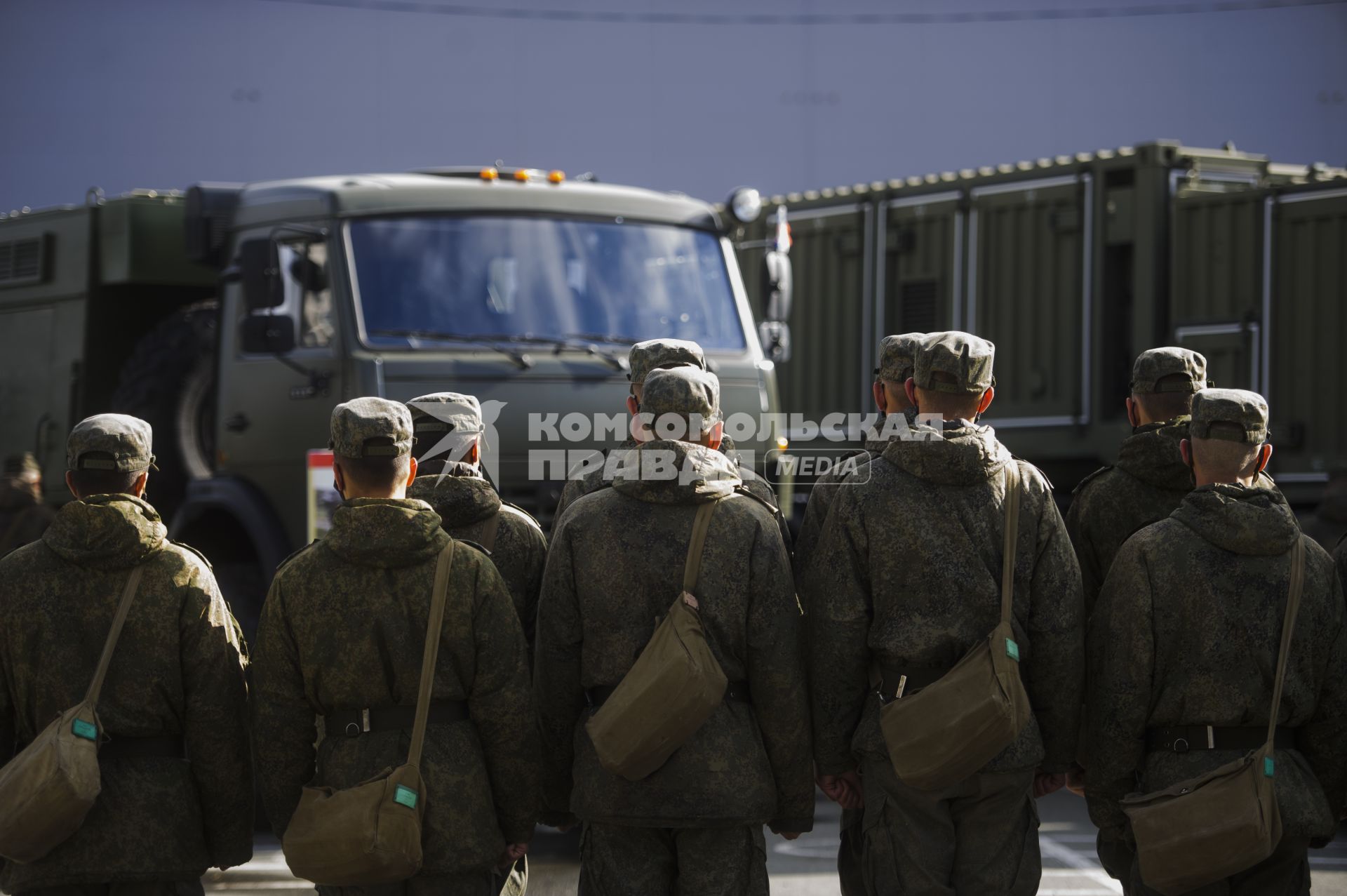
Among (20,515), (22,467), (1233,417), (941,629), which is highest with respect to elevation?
(1233,417)

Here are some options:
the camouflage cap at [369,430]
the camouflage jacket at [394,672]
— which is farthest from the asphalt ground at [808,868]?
the camouflage cap at [369,430]

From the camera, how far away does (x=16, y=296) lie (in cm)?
884

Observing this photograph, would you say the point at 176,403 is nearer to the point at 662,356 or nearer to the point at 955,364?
the point at 662,356

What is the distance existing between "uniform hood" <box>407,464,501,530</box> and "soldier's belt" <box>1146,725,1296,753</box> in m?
1.96

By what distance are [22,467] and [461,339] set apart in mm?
2531

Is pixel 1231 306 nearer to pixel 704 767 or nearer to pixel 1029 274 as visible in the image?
pixel 1029 274

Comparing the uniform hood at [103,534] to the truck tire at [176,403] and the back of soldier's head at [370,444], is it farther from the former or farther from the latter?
the truck tire at [176,403]

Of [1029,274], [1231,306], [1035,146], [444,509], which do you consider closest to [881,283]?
[1029,274]

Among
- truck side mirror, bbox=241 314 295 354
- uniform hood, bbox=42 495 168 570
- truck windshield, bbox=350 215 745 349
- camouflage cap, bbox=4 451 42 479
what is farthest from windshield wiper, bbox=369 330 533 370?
uniform hood, bbox=42 495 168 570

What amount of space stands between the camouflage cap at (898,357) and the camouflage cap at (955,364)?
2.28 ft

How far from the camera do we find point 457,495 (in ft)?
14.8

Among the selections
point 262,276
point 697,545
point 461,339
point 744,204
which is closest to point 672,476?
point 697,545

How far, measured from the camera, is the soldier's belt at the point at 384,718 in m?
3.72

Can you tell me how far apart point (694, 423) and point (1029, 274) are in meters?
7.56
